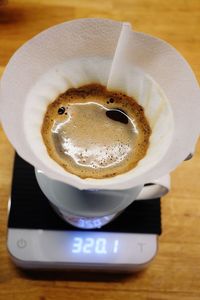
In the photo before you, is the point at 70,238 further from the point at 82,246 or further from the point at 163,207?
the point at 163,207

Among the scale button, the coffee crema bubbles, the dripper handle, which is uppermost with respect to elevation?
the coffee crema bubbles

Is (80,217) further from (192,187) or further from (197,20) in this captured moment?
(197,20)

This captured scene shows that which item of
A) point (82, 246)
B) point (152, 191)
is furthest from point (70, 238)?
point (152, 191)

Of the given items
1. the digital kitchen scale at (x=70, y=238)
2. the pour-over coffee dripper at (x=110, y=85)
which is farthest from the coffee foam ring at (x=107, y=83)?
the digital kitchen scale at (x=70, y=238)

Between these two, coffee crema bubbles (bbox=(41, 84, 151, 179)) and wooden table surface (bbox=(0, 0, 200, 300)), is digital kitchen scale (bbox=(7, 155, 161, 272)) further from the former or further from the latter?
coffee crema bubbles (bbox=(41, 84, 151, 179))

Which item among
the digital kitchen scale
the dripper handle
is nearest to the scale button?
the digital kitchen scale

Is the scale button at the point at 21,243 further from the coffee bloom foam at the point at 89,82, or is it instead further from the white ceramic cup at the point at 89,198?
the coffee bloom foam at the point at 89,82
